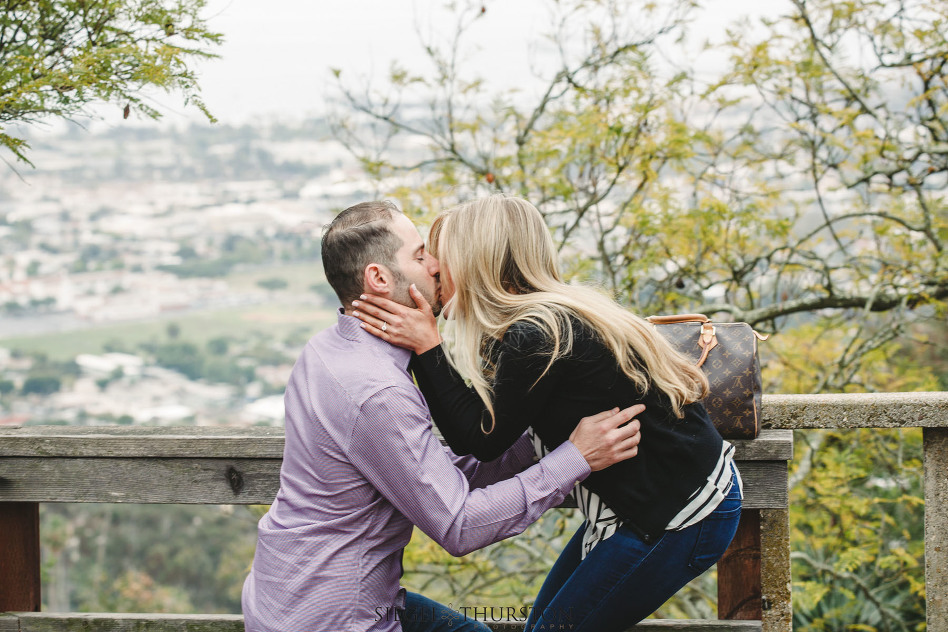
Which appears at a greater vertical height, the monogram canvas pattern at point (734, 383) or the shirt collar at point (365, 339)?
the shirt collar at point (365, 339)

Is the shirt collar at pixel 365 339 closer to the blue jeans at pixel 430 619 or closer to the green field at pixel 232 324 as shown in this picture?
the blue jeans at pixel 430 619

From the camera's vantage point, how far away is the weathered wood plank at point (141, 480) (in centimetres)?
229

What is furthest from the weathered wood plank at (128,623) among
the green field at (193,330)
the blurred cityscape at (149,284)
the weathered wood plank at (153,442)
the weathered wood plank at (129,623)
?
the green field at (193,330)

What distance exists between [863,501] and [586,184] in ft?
7.91

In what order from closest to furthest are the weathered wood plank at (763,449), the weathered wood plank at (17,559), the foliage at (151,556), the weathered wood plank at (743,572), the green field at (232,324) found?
the weathered wood plank at (763,449) → the weathered wood plank at (743,572) → the weathered wood plank at (17,559) → the foliage at (151,556) → the green field at (232,324)

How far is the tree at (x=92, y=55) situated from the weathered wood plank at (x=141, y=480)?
3.07 ft

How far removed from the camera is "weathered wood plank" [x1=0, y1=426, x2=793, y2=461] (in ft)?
7.44

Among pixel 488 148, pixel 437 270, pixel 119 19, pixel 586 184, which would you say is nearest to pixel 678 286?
pixel 586 184

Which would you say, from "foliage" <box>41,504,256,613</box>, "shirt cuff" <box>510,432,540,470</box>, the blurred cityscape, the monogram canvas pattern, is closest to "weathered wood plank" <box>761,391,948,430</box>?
the monogram canvas pattern

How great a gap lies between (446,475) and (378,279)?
52cm

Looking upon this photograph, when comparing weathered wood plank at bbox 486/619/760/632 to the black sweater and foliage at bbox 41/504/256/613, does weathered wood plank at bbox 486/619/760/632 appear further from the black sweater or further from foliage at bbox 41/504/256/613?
foliage at bbox 41/504/256/613

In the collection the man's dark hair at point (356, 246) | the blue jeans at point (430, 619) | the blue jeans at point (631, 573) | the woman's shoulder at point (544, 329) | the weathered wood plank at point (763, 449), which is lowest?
the blue jeans at point (430, 619)

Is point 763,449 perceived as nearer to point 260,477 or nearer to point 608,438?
point 608,438

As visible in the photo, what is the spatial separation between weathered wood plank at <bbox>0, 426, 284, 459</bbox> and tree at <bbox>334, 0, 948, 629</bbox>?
2.68 m
